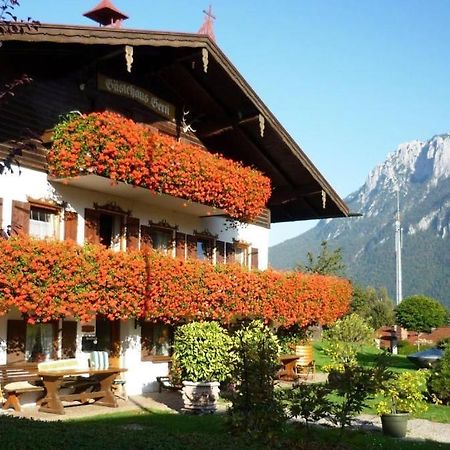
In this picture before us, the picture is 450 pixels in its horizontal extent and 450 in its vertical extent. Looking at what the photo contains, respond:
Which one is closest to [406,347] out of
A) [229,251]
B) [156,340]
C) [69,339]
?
[229,251]

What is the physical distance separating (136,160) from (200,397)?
17.0 ft

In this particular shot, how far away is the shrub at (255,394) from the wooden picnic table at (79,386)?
190 inches

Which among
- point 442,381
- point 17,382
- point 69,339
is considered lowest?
point 442,381

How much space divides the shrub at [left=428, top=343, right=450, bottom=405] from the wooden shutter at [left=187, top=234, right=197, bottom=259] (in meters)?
7.20

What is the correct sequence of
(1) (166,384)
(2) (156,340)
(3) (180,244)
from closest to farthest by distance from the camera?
(1) (166,384) → (2) (156,340) → (3) (180,244)

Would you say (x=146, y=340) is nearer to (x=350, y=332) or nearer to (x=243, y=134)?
(x=243, y=134)

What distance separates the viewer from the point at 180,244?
2081cm

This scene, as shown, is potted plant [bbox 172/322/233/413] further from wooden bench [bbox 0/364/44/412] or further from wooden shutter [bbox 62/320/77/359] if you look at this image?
wooden bench [bbox 0/364/44/412]

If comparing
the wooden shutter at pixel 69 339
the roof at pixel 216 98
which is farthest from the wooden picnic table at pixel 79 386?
the roof at pixel 216 98

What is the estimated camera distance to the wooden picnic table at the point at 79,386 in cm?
1477

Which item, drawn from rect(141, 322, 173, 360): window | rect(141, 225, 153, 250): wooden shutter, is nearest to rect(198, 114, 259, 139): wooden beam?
rect(141, 225, 153, 250): wooden shutter

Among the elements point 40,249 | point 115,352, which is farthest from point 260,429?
point 115,352

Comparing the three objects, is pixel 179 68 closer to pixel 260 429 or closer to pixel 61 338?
pixel 61 338

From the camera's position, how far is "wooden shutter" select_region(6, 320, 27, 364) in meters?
15.3
